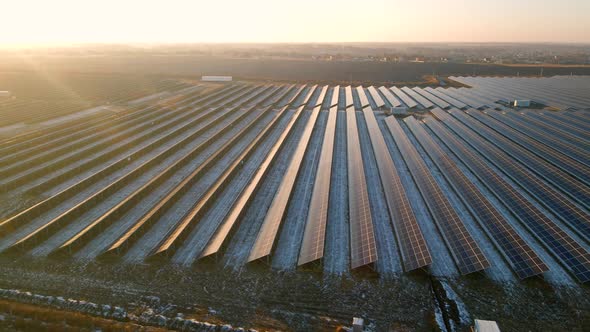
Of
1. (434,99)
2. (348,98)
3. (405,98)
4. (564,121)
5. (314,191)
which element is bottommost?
(314,191)

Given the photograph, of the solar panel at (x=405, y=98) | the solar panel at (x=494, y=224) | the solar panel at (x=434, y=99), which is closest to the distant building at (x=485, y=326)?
the solar panel at (x=494, y=224)

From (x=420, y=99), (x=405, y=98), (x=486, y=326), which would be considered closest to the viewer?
(x=486, y=326)

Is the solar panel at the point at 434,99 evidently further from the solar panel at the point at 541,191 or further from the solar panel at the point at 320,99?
the solar panel at the point at 541,191

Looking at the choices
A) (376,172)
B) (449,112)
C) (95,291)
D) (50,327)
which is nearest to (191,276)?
(95,291)

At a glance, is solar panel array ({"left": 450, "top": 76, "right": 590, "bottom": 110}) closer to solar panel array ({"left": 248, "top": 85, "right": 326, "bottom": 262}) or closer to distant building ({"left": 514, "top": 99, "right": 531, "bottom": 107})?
distant building ({"left": 514, "top": 99, "right": 531, "bottom": 107})

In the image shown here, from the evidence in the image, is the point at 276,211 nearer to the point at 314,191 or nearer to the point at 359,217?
the point at 314,191

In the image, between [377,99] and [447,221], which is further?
[377,99]

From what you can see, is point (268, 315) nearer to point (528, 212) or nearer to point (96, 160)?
point (528, 212)

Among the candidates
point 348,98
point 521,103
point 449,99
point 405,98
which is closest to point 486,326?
point 348,98
